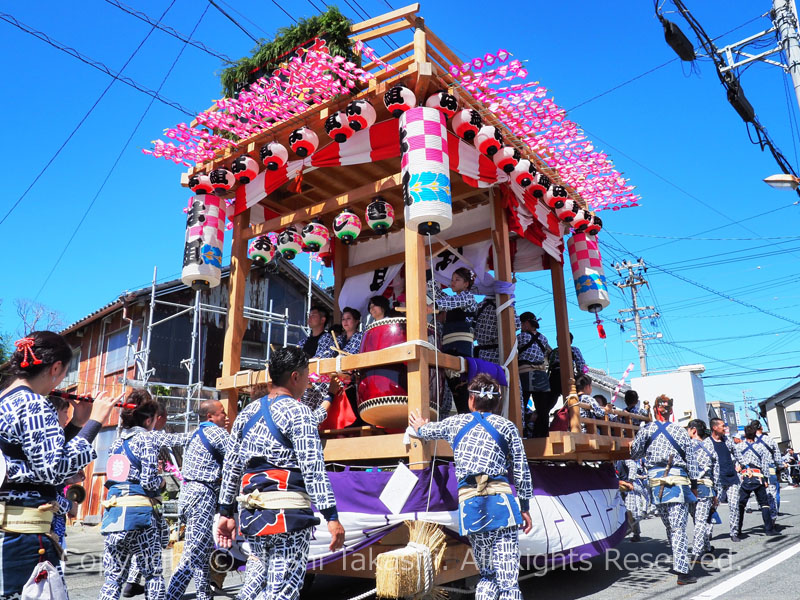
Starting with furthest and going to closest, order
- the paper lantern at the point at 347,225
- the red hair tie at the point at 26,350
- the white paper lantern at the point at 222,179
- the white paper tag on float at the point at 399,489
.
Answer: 1. the white paper lantern at the point at 222,179
2. the paper lantern at the point at 347,225
3. the white paper tag on float at the point at 399,489
4. the red hair tie at the point at 26,350

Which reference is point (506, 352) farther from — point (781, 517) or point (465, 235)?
point (781, 517)

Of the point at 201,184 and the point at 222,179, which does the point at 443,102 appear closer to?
the point at 222,179

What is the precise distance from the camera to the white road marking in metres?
5.54

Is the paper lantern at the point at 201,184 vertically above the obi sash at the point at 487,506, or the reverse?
the paper lantern at the point at 201,184

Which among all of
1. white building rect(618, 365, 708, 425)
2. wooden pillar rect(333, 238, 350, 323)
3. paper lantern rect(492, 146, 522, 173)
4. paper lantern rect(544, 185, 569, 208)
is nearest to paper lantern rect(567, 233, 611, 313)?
paper lantern rect(544, 185, 569, 208)

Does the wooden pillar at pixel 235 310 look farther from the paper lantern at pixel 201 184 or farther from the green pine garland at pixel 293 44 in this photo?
the green pine garland at pixel 293 44

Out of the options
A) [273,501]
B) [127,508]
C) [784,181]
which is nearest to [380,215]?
[127,508]

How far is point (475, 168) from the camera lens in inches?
267

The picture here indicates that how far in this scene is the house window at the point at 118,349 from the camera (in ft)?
59.4

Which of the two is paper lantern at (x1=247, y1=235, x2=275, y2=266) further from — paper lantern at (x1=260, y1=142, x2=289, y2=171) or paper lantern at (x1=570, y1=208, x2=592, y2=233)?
paper lantern at (x1=570, y1=208, x2=592, y2=233)

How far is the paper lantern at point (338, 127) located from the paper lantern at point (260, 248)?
189 cm

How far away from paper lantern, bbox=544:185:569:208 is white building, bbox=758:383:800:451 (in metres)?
35.9

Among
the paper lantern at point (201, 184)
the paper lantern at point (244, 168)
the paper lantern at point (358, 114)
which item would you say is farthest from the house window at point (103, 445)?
the paper lantern at point (358, 114)

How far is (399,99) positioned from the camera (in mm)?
5781
